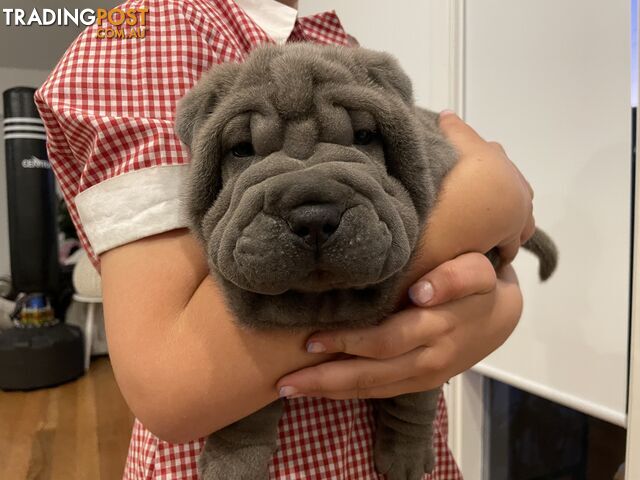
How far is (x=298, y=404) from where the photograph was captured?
2.14ft

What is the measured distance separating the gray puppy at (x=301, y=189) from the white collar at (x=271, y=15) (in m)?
0.27

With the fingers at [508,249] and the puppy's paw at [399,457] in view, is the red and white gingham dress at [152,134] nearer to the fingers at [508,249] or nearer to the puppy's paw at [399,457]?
the puppy's paw at [399,457]

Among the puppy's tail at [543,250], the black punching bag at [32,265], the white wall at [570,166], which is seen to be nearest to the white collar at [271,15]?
the puppy's tail at [543,250]

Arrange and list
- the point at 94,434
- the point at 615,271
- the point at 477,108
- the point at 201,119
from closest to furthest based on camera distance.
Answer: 1. the point at 201,119
2. the point at 615,271
3. the point at 477,108
4. the point at 94,434

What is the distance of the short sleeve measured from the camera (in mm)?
577

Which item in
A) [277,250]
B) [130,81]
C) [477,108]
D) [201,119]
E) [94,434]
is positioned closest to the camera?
[277,250]

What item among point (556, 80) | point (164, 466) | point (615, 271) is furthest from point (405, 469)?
point (556, 80)

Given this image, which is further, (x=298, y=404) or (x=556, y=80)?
(x=556, y=80)

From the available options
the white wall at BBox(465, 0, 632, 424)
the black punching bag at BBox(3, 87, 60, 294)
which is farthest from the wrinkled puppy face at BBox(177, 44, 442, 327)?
the black punching bag at BBox(3, 87, 60, 294)

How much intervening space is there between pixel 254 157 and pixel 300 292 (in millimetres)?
127

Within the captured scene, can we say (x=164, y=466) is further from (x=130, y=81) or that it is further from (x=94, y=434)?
(x=94, y=434)

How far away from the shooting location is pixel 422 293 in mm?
534

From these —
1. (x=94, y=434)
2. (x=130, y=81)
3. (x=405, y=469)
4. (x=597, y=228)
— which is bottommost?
(x=94, y=434)

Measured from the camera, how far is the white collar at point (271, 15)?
77cm
